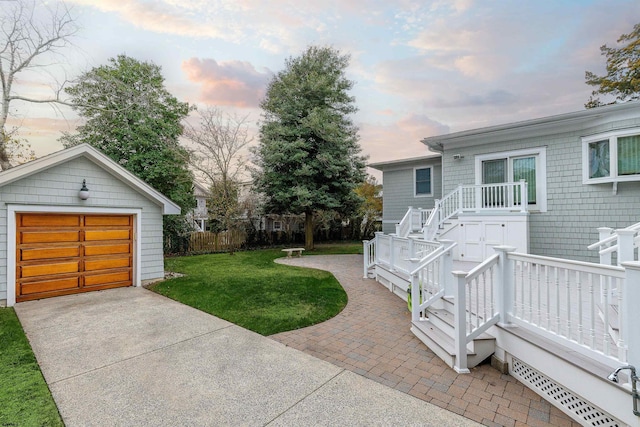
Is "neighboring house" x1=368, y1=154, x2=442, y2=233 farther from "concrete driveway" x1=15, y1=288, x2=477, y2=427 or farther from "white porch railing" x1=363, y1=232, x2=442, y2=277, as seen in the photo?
"concrete driveway" x1=15, y1=288, x2=477, y2=427

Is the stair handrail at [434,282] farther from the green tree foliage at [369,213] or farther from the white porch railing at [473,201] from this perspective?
the green tree foliage at [369,213]

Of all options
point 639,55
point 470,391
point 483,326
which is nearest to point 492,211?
point 483,326

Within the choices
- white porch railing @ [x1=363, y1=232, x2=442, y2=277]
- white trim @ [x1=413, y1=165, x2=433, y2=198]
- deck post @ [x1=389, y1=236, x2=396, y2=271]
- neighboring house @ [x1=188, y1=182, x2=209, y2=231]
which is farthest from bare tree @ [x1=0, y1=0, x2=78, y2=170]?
white trim @ [x1=413, y1=165, x2=433, y2=198]

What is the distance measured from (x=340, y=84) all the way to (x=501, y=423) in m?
17.0

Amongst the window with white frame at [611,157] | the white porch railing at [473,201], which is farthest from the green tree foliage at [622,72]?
the white porch railing at [473,201]

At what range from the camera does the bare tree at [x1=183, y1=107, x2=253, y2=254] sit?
14288mm

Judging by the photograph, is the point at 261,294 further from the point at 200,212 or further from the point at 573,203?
the point at 200,212

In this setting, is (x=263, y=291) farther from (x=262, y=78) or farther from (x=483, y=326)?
(x=262, y=78)

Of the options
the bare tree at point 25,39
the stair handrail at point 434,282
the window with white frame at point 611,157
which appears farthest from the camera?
the bare tree at point 25,39

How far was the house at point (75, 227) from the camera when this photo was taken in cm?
630

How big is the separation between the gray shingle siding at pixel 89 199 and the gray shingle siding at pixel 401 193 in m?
10.5

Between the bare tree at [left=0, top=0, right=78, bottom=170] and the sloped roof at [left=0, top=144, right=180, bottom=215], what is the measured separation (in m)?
7.31

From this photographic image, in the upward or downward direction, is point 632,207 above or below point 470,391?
above

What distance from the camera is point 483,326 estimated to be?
140 inches
